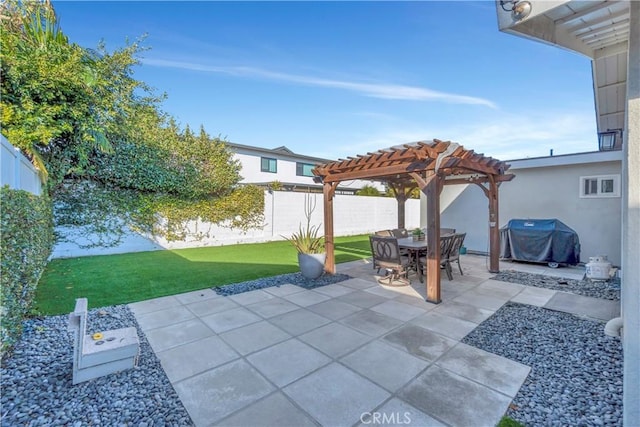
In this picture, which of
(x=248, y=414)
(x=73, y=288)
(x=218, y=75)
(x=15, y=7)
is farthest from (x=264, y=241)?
(x=248, y=414)

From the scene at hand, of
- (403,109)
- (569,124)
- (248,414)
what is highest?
(403,109)

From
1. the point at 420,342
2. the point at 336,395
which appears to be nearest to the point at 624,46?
the point at 420,342

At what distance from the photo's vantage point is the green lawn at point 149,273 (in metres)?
5.08

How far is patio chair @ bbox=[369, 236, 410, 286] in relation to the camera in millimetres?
5750

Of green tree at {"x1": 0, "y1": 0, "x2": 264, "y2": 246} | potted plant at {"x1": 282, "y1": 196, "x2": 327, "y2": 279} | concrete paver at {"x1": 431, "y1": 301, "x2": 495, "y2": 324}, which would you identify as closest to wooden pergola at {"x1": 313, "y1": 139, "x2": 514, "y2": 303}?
concrete paver at {"x1": 431, "y1": 301, "x2": 495, "y2": 324}

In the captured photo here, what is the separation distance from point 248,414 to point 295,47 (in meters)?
9.24

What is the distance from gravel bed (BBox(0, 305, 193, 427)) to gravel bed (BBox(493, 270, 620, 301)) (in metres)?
6.81

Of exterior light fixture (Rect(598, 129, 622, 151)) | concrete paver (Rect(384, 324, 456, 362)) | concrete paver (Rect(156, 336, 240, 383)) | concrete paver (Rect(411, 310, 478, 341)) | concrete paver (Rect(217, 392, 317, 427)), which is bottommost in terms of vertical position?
concrete paver (Rect(217, 392, 317, 427))

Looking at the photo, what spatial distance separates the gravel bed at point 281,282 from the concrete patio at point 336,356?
0.30 m

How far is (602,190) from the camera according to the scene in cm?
798

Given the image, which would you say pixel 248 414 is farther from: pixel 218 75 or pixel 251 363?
pixel 218 75

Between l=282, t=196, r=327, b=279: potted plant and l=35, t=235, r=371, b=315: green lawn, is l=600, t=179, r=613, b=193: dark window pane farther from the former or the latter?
l=282, t=196, r=327, b=279: potted plant

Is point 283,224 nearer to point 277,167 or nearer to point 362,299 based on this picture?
point 277,167

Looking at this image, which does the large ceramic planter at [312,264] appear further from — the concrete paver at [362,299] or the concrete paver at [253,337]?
the concrete paver at [253,337]
